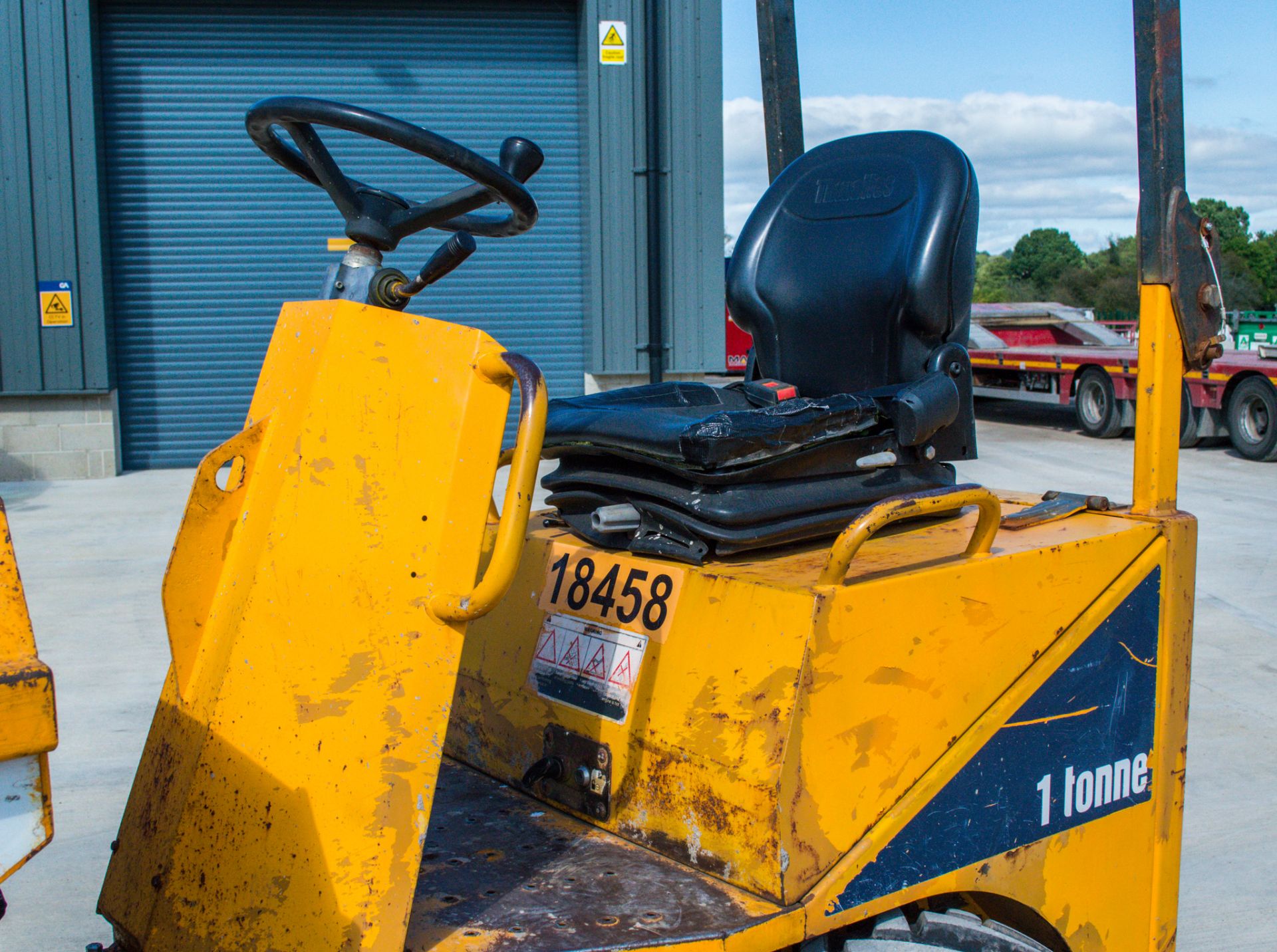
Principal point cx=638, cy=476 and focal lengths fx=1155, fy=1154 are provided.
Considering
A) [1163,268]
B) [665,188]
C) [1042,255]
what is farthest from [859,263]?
[1042,255]

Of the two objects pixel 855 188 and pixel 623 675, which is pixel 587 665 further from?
pixel 855 188

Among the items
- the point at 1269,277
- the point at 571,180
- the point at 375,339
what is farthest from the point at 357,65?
the point at 1269,277

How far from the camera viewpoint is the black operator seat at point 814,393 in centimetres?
215

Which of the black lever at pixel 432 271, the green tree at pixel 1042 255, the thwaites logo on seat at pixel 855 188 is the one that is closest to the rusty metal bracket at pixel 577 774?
the black lever at pixel 432 271

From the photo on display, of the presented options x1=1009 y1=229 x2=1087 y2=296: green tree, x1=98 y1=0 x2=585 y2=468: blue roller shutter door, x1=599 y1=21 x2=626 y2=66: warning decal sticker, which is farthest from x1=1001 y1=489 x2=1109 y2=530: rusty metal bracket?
x1=1009 y1=229 x2=1087 y2=296: green tree

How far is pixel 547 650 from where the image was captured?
232 cm

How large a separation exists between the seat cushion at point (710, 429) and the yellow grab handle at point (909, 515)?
263 mm

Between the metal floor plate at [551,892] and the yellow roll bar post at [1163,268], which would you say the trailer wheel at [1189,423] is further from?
the metal floor plate at [551,892]

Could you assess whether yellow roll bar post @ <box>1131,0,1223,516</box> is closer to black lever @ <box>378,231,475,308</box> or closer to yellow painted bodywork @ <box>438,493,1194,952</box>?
yellow painted bodywork @ <box>438,493,1194,952</box>

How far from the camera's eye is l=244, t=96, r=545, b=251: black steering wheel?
176 centimetres

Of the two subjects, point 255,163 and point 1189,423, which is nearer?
point 255,163

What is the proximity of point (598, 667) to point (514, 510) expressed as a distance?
0.60m

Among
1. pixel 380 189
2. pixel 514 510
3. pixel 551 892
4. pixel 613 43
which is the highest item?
pixel 613 43

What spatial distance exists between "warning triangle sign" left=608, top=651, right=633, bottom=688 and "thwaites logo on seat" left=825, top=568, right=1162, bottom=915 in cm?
52
